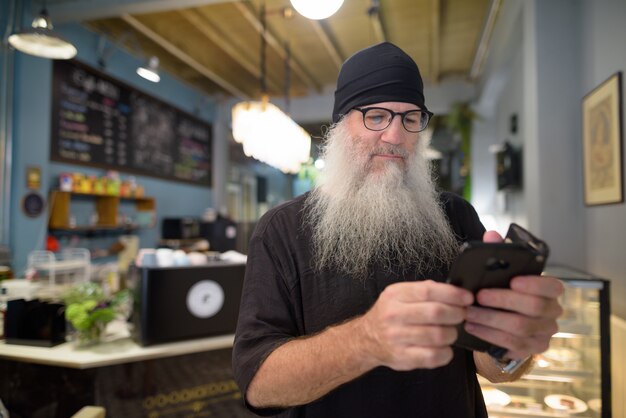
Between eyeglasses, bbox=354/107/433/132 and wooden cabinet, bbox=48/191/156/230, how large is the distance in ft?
14.0

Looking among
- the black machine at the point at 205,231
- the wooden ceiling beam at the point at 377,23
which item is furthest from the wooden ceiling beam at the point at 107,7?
the black machine at the point at 205,231

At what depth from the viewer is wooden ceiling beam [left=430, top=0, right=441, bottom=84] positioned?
14.3ft

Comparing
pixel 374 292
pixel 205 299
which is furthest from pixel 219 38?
pixel 374 292

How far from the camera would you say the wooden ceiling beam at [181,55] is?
187 inches

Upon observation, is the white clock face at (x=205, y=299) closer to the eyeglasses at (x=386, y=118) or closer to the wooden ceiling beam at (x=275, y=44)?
the eyeglasses at (x=386, y=118)

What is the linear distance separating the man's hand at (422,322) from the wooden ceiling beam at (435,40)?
440cm

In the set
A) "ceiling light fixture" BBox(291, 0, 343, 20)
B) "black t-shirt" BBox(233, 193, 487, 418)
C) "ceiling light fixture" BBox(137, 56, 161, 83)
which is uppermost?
"ceiling light fixture" BBox(137, 56, 161, 83)

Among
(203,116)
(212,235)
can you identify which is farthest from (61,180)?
(203,116)

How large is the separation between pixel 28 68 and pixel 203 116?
11.7 ft

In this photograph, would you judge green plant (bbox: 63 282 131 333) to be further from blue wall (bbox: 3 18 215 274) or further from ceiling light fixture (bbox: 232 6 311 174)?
blue wall (bbox: 3 18 215 274)

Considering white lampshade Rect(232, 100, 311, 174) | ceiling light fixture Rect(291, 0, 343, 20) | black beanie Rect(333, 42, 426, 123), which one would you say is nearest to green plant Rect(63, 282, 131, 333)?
black beanie Rect(333, 42, 426, 123)

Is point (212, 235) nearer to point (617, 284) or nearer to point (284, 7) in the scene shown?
point (284, 7)

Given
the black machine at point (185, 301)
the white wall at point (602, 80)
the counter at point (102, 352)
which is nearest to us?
the counter at point (102, 352)

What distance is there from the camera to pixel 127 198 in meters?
5.53
